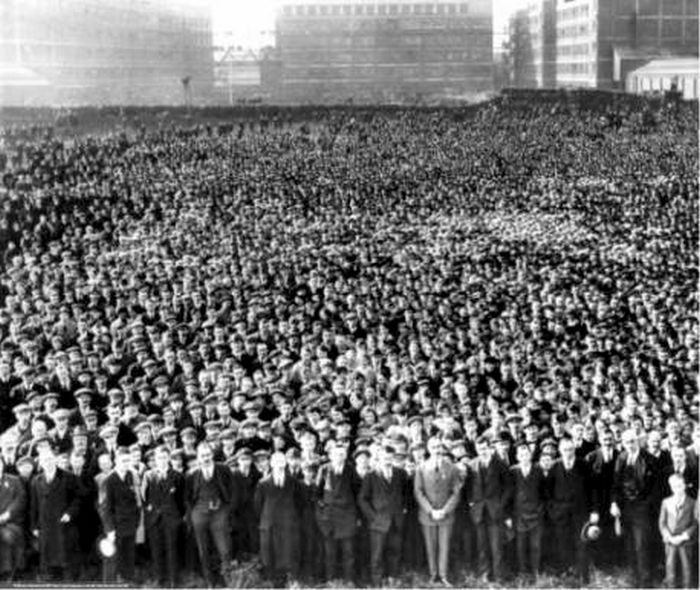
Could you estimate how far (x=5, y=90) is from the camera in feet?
54.5

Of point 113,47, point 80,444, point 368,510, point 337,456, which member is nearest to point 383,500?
point 368,510

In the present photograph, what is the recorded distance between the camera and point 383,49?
3816 centimetres

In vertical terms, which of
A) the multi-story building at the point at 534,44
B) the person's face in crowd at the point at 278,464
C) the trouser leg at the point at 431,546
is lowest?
the trouser leg at the point at 431,546

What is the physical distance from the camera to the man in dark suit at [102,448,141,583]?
7.31m

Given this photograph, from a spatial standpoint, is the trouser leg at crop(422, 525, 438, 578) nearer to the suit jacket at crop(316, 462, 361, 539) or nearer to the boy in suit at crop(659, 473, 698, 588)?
the suit jacket at crop(316, 462, 361, 539)

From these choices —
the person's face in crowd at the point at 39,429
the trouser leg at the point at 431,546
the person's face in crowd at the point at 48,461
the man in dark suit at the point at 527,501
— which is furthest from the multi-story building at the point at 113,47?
the man in dark suit at the point at 527,501

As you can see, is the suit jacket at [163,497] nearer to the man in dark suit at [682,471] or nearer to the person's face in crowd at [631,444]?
the person's face in crowd at [631,444]

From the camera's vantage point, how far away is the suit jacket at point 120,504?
288 inches

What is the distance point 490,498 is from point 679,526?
4.79 feet

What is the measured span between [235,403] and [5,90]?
10.4 m

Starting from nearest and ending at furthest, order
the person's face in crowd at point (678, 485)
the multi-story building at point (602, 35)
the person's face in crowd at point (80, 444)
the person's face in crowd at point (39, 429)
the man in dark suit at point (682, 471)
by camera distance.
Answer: the person's face in crowd at point (678, 485) → the man in dark suit at point (682, 471) → the person's face in crowd at point (80, 444) → the person's face in crowd at point (39, 429) → the multi-story building at point (602, 35)

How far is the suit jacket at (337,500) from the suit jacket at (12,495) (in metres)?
2.34

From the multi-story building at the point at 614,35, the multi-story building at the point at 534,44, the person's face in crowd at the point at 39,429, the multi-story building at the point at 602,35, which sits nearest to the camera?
the person's face in crowd at the point at 39,429

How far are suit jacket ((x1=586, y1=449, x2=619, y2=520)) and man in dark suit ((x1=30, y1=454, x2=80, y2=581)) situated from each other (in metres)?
4.13
